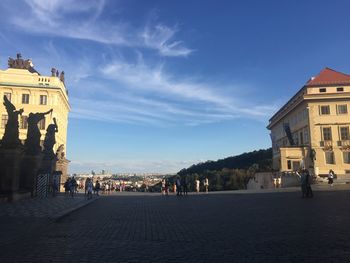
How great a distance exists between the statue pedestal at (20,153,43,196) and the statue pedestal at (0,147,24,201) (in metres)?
5.20

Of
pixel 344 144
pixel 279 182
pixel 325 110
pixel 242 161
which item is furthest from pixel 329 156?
pixel 242 161

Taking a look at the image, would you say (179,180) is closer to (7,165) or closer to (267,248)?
(7,165)

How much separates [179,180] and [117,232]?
2461 centimetres

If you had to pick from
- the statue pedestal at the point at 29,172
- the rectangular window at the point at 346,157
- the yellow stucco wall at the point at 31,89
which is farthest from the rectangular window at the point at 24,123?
the rectangular window at the point at 346,157

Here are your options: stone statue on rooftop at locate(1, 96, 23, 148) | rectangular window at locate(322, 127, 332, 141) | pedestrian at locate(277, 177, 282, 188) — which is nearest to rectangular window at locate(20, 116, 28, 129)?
pedestrian at locate(277, 177, 282, 188)

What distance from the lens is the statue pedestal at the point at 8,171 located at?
78.0 feet

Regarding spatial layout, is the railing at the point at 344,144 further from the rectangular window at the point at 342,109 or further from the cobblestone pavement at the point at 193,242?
the cobblestone pavement at the point at 193,242

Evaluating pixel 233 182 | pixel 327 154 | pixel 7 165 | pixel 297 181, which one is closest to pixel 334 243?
pixel 7 165

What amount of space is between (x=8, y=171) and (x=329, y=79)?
176ft

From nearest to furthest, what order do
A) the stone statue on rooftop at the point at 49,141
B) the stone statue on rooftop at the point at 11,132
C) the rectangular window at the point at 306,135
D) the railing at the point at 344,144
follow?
1. the stone statue on rooftop at the point at 11,132
2. the stone statue on rooftop at the point at 49,141
3. the railing at the point at 344,144
4. the rectangular window at the point at 306,135

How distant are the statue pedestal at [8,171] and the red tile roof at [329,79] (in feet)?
165

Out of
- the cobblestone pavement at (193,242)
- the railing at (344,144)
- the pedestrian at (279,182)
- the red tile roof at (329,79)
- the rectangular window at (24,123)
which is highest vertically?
the red tile roof at (329,79)

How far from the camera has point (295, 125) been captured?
70.6 m

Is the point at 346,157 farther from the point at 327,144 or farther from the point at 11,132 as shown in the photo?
the point at 11,132
